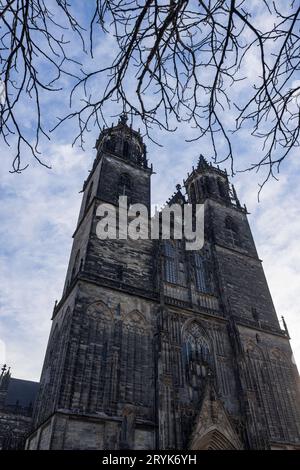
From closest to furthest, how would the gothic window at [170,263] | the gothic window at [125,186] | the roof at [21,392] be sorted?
the gothic window at [170,263] → the gothic window at [125,186] → the roof at [21,392]

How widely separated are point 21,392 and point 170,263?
21.9 meters

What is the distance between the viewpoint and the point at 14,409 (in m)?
27.6

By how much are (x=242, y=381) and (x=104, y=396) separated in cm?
586

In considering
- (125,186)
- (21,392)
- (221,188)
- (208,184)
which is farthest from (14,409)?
(221,188)

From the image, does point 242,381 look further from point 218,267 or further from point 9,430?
point 9,430

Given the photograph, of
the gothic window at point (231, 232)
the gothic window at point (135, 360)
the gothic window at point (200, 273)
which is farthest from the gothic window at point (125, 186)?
the gothic window at point (135, 360)

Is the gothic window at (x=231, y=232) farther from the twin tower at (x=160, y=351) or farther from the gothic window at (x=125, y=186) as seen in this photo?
the gothic window at (x=125, y=186)

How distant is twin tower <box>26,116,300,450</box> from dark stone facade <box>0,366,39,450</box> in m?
13.1

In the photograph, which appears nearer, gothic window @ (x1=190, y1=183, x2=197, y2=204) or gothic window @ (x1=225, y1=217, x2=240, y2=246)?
gothic window @ (x1=225, y1=217, x2=240, y2=246)

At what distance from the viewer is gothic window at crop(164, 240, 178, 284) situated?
1758 centimetres

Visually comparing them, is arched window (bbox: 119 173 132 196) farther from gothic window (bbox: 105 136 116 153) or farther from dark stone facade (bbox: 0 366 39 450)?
dark stone facade (bbox: 0 366 39 450)

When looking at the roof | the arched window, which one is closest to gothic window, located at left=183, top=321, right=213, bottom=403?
the arched window

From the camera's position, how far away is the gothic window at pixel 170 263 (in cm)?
1758

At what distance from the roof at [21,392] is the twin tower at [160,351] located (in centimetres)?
1788
